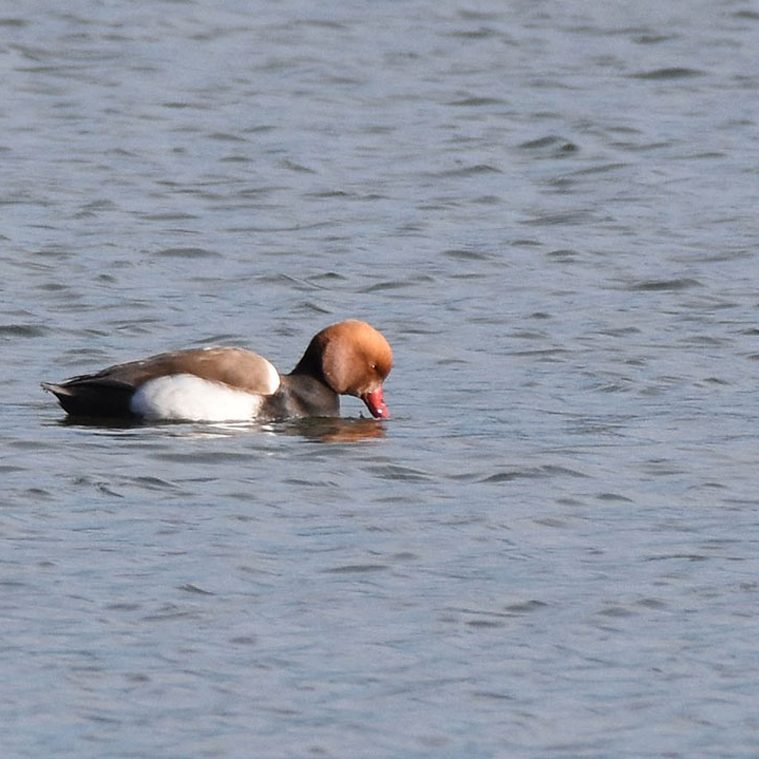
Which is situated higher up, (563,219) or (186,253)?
(563,219)

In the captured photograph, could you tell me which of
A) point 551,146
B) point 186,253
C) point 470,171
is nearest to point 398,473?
point 186,253

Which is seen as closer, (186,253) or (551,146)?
(186,253)

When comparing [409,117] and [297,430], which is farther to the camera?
[409,117]

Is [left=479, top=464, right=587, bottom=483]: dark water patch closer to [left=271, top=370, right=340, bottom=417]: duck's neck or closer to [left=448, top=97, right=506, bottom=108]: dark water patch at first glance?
[left=271, top=370, right=340, bottom=417]: duck's neck

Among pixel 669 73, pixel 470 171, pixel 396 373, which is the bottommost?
pixel 396 373

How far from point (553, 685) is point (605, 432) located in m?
4.56

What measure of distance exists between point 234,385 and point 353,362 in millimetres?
757

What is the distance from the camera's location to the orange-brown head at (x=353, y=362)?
1325cm

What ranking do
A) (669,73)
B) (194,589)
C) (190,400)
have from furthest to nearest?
(669,73) → (190,400) → (194,589)

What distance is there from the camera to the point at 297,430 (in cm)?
1294

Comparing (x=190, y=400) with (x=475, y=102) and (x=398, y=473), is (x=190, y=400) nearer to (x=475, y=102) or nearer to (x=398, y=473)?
(x=398, y=473)

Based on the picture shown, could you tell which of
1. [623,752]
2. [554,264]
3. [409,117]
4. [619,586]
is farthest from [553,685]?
[409,117]

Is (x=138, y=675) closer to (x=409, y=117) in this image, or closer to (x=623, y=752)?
(x=623, y=752)

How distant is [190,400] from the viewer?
12.8m
